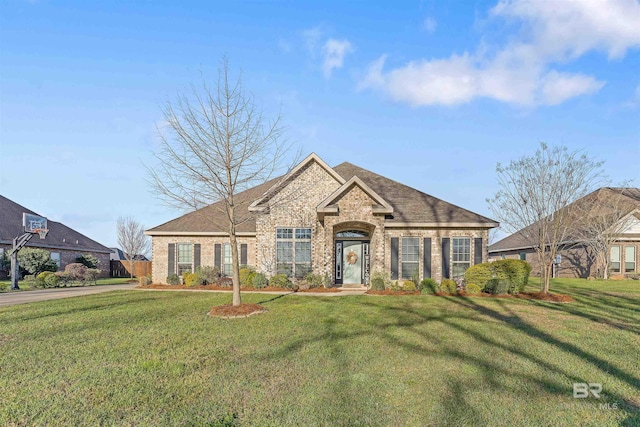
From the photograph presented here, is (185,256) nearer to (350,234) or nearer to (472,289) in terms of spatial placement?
(350,234)

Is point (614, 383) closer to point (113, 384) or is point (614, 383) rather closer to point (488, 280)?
point (113, 384)

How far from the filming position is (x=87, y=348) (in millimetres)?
7188

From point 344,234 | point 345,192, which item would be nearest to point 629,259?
point 344,234

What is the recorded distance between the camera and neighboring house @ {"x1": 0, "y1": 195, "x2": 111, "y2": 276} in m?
27.9

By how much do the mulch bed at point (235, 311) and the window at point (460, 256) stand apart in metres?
11.0

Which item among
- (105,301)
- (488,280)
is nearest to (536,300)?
(488,280)

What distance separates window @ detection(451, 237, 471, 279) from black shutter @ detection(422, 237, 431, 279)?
3.95 ft

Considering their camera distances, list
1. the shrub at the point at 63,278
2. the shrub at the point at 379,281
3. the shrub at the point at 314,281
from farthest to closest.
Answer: the shrub at the point at 63,278 < the shrub at the point at 314,281 < the shrub at the point at 379,281

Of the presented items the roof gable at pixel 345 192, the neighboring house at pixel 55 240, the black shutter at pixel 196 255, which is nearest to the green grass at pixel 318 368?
the roof gable at pixel 345 192

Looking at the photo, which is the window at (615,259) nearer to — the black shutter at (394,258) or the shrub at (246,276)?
the black shutter at (394,258)

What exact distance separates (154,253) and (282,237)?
774cm

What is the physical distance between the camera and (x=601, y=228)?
26.3 m

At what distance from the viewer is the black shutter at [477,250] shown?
18.2 m

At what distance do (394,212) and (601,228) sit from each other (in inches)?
704
